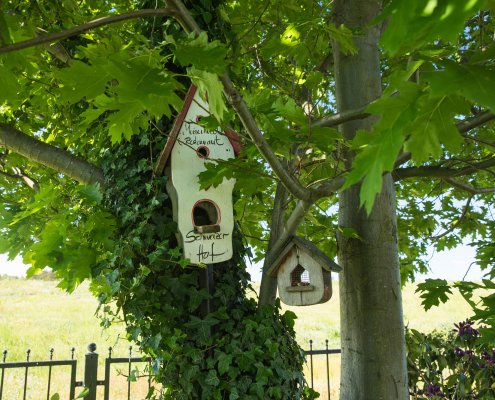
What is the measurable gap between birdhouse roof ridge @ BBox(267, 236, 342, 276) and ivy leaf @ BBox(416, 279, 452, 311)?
454mm

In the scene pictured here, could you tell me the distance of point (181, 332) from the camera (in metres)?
2.49

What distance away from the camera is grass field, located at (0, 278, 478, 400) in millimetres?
8797

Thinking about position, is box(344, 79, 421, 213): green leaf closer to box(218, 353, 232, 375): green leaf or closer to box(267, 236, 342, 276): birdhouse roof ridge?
box(267, 236, 342, 276): birdhouse roof ridge

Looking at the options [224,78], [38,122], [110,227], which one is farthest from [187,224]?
[38,122]

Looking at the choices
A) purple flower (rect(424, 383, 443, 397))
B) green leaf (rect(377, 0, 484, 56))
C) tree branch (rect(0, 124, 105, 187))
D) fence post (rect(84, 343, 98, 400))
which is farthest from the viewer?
fence post (rect(84, 343, 98, 400))

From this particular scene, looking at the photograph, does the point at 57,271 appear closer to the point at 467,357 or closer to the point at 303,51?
the point at 303,51

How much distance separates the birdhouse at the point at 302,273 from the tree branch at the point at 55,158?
126 cm

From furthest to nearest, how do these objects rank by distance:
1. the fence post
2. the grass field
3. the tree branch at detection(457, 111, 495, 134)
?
the grass field
the fence post
the tree branch at detection(457, 111, 495, 134)

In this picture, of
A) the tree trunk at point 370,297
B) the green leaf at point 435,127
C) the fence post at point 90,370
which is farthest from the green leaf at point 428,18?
the fence post at point 90,370

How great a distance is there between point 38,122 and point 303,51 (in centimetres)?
335

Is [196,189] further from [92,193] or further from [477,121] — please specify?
[477,121]

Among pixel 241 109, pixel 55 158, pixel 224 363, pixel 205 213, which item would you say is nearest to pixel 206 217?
pixel 205 213

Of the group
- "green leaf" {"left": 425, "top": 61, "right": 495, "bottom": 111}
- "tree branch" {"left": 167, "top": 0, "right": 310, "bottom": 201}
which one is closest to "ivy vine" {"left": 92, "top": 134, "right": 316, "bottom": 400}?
"tree branch" {"left": 167, "top": 0, "right": 310, "bottom": 201}

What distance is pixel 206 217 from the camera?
8.83 feet
